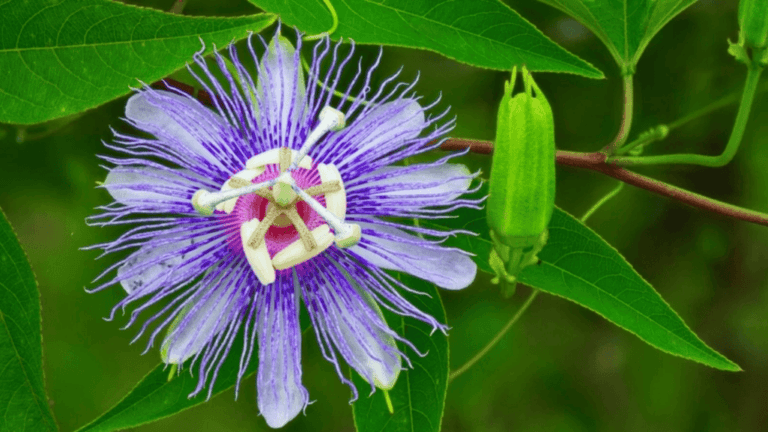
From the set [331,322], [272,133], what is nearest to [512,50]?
[272,133]

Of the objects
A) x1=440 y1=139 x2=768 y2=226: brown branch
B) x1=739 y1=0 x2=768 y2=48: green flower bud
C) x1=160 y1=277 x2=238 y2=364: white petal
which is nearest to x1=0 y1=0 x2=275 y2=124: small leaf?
x1=160 y1=277 x2=238 y2=364: white petal

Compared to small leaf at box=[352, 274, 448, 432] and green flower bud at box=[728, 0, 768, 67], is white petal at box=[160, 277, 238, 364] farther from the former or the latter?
green flower bud at box=[728, 0, 768, 67]

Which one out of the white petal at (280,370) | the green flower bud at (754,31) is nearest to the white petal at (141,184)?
the white petal at (280,370)

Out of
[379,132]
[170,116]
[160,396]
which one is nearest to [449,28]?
[379,132]

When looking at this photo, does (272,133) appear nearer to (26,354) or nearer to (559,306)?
(26,354)

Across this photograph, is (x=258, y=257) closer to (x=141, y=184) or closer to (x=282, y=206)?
(x=282, y=206)

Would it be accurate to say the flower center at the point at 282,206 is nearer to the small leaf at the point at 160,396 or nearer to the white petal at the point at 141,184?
the white petal at the point at 141,184
